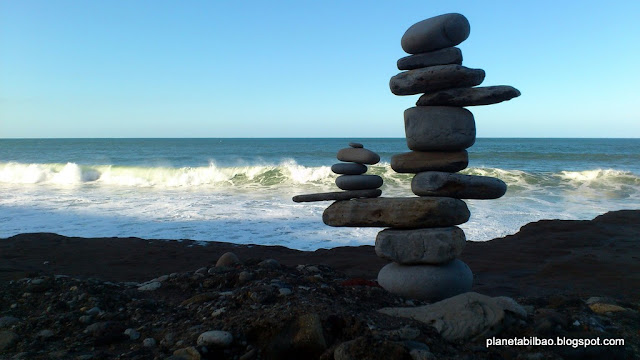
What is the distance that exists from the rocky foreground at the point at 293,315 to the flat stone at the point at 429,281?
0.88 ft

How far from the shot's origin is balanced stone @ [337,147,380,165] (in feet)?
22.7

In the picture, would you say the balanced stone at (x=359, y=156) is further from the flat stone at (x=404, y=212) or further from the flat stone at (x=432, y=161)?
the flat stone at (x=404, y=212)

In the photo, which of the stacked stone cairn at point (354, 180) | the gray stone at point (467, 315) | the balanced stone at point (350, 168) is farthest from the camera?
the balanced stone at point (350, 168)

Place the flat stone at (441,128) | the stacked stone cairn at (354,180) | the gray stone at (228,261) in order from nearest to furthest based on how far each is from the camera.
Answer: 1. the flat stone at (441,128)
2. the stacked stone cairn at (354,180)
3. the gray stone at (228,261)

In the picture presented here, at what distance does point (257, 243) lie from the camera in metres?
11.3

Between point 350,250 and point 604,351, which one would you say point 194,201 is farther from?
point 604,351

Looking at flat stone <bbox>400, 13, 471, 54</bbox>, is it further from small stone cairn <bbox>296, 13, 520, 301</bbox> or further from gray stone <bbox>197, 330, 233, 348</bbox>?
A: gray stone <bbox>197, 330, 233, 348</bbox>

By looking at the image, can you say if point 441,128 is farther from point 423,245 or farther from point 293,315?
point 293,315

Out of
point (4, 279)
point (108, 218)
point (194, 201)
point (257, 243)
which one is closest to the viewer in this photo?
point (4, 279)

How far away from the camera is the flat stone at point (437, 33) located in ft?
20.1

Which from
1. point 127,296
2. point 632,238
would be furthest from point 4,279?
point 632,238

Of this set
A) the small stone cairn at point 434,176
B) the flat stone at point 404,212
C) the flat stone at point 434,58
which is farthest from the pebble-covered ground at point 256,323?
the flat stone at point 434,58

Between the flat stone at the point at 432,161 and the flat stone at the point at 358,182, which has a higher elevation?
the flat stone at the point at 432,161

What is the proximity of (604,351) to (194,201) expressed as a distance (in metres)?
15.2
